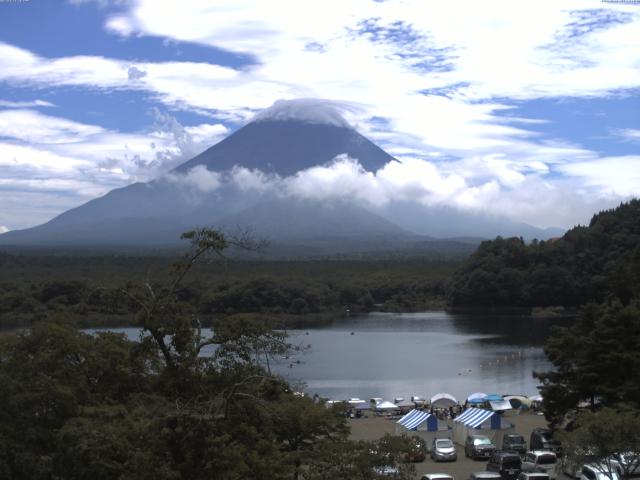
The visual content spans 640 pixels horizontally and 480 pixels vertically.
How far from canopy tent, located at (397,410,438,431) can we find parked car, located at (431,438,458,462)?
4.04ft

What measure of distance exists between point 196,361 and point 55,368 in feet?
11.8

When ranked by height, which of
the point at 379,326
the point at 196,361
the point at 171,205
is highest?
the point at 171,205

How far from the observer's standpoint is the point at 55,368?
932 cm

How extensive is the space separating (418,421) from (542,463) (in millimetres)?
3829

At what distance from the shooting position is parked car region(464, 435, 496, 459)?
1430 centimetres

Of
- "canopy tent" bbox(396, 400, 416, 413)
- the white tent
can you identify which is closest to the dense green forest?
the white tent

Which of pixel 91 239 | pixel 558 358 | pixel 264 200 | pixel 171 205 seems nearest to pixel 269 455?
pixel 558 358

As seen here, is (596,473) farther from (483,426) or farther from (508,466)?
(483,426)

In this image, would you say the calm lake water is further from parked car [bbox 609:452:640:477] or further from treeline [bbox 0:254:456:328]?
parked car [bbox 609:452:640:477]

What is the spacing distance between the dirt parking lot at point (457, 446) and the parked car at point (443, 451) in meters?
0.09

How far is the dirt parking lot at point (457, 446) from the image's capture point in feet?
43.5

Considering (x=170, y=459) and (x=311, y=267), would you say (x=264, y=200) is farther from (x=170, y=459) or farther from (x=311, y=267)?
(x=170, y=459)

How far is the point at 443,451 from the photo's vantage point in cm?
1414

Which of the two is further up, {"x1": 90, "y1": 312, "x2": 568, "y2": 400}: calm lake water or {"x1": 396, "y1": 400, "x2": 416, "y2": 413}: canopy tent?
{"x1": 396, "y1": 400, "x2": 416, "y2": 413}: canopy tent
